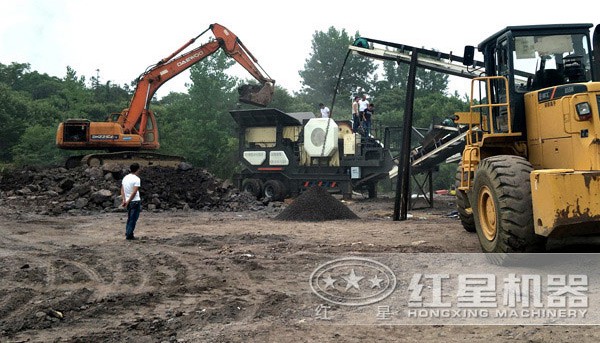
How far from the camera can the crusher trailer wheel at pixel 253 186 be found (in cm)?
2453

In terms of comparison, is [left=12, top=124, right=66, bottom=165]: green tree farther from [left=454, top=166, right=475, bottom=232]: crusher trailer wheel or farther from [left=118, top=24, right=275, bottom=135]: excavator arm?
[left=454, top=166, right=475, bottom=232]: crusher trailer wheel

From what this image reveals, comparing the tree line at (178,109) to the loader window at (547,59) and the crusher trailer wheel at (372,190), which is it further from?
the loader window at (547,59)

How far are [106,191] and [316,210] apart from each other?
6.63 metres

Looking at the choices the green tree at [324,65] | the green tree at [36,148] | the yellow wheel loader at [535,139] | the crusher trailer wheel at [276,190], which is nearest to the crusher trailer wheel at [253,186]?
the crusher trailer wheel at [276,190]

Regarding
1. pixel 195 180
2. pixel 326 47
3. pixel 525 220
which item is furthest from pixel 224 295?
pixel 326 47

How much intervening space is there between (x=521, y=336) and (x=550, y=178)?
2201 mm

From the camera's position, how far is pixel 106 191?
699 inches

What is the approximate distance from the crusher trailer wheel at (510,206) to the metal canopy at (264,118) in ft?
57.2

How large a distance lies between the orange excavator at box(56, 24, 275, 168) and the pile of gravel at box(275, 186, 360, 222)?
22.7ft

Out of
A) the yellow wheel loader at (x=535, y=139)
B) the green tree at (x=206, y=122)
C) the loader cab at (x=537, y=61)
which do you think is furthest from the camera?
the green tree at (x=206, y=122)

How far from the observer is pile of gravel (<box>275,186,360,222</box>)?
1521 centimetres

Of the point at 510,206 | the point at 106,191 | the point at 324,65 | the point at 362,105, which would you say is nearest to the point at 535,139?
the point at 510,206

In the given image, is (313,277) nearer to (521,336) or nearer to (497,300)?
(497,300)

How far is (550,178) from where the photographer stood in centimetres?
618
